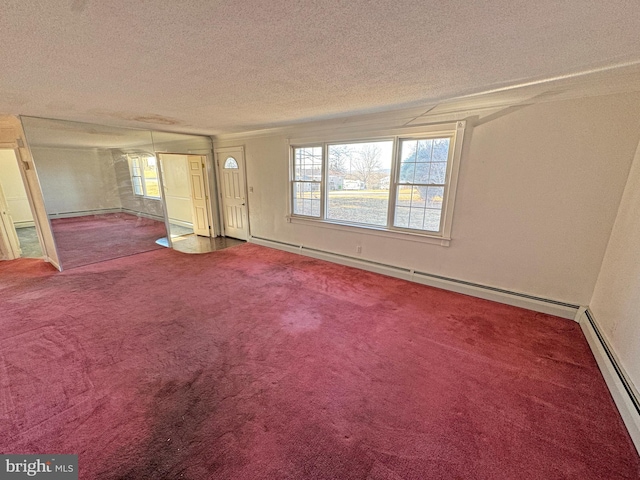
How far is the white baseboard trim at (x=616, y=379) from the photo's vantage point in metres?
1.65

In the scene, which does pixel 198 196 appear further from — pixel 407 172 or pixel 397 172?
pixel 407 172

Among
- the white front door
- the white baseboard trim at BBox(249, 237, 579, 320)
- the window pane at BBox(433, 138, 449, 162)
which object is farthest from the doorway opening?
the window pane at BBox(433, 138, 449, 162)

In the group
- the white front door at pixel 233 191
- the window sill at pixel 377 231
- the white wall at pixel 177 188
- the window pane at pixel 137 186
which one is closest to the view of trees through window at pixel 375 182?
the window sill at pixel 377 231

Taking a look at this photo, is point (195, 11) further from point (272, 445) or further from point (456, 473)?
point (456, 473)

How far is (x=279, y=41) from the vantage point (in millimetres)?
1540

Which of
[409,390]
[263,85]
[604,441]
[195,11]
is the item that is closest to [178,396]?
[409,390]

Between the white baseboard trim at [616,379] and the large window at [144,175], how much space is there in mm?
6660

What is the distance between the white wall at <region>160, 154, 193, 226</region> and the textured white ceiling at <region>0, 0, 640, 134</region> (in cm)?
404

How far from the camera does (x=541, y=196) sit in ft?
9.25

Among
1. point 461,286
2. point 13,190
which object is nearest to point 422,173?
point 461,286

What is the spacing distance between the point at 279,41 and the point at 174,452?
8.10ft

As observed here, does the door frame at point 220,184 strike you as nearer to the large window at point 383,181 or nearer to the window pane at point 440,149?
the large window at point 383,181

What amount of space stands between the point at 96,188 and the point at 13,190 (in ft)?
12.7

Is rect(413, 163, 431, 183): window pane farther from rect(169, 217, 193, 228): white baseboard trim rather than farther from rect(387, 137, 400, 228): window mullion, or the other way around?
rect(169, 217, 193, 228): white baseboard trim
